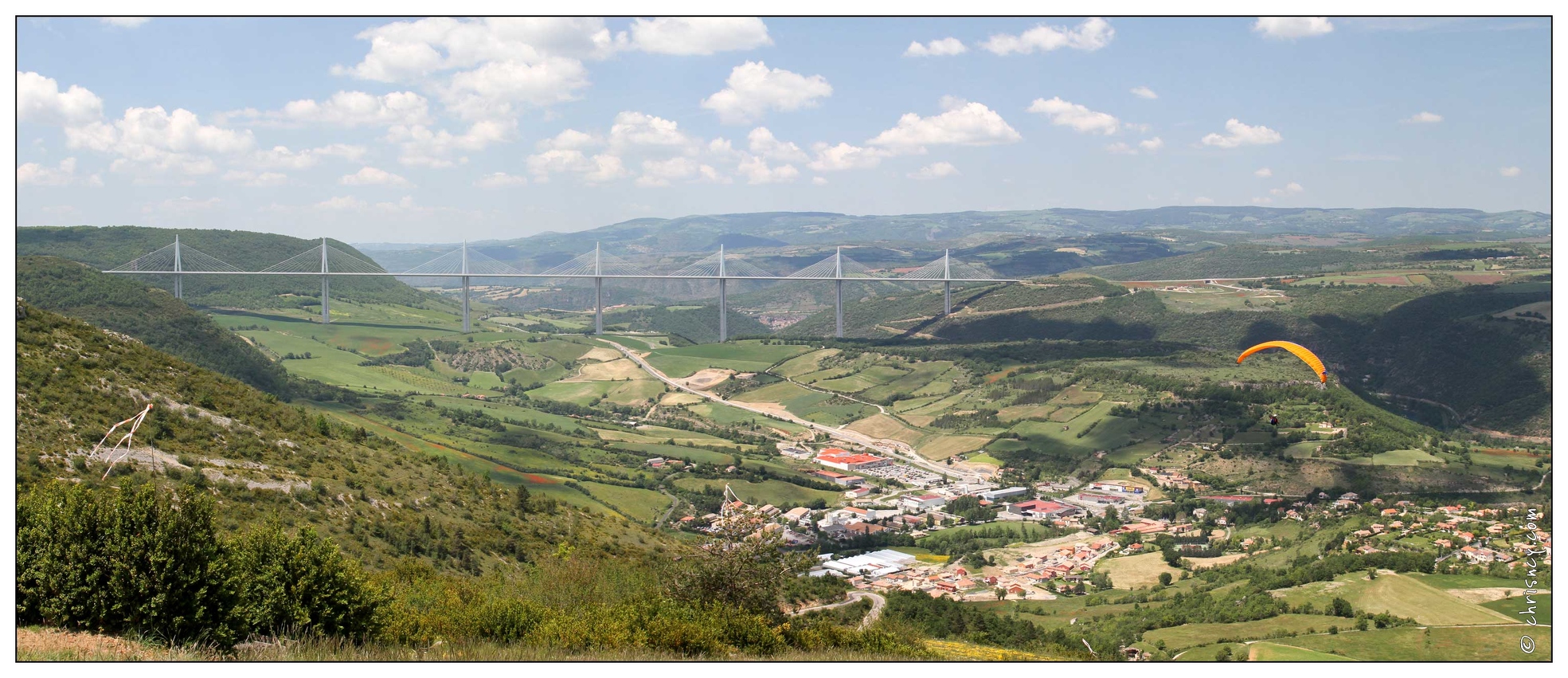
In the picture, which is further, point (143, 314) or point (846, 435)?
point (846, 435)

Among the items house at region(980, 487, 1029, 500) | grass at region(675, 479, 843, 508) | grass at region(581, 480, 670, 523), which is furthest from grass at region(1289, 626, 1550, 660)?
grass at region(675, 479, 843, 508)

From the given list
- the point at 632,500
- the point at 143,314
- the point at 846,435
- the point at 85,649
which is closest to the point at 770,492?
the point at 632,500

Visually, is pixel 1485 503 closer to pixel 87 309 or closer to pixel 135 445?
pixel 135 445

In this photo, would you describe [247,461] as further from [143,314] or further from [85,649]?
[143,314]

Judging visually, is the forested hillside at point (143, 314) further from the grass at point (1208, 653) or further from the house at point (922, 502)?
the grass at point (1208, 653)

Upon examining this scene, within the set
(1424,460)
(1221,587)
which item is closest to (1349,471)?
(1424,460)
